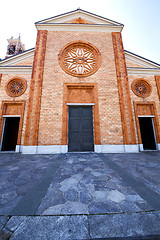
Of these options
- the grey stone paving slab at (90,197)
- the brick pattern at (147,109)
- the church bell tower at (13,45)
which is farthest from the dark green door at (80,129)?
the church bell tower at (13,45)

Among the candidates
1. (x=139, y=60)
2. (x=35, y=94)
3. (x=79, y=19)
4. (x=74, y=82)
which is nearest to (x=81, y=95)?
(x=74, y=82)

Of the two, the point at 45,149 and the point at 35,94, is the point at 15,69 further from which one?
the point at 45,149

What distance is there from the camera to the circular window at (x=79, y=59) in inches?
280

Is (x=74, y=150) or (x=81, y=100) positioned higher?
(x=81, y=100)

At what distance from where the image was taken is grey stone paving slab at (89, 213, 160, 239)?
3.29ft

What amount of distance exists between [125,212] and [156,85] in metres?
10.1

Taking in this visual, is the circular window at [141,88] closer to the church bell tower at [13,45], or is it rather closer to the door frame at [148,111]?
the door frame at [148,111]

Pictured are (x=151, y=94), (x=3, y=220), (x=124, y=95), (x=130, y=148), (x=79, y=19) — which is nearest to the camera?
(x=3, y=220)

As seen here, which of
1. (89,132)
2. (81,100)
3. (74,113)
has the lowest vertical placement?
(89,132)

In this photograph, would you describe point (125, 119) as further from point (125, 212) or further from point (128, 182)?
point (125, 212)

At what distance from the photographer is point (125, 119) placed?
6320 mm

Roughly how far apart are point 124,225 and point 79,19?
12616mm

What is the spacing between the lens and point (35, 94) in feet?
21.1

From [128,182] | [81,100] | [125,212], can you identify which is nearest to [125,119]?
[81,100]
